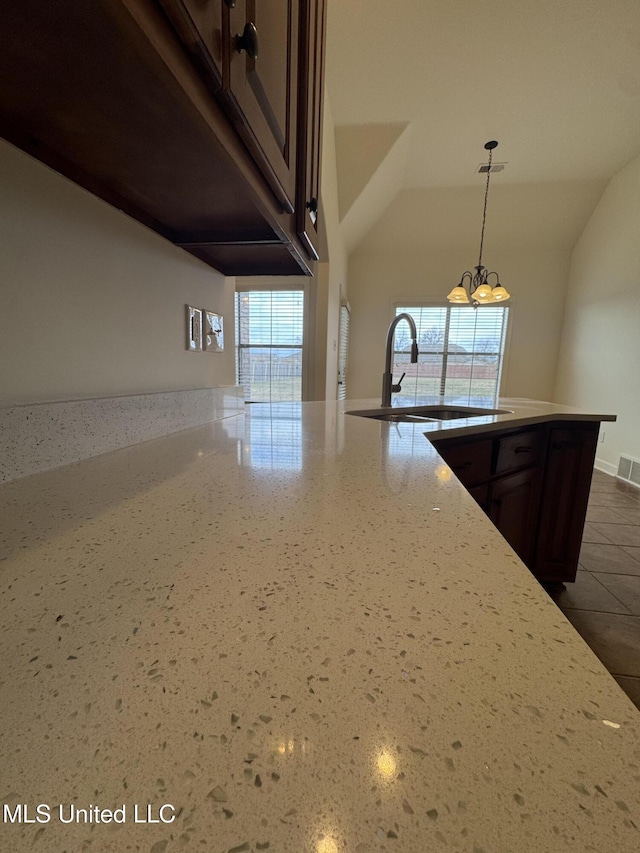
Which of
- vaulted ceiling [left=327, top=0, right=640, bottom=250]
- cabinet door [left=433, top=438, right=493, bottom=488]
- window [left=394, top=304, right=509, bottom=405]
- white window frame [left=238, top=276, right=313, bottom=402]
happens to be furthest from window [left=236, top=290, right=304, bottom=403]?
cabinet door [left=433, top=438, right=493, bottom=488]

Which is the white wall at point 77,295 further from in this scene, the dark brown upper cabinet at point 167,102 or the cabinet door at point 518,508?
the cabinet door at point 518,508

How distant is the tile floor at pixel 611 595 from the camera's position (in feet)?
4.17

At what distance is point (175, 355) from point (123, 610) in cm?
79

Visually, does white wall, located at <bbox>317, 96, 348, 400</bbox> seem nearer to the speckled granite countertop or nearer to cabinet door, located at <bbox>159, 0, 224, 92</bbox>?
cabinet door, located at <bbox>159, 0, 224, 92</bbox>

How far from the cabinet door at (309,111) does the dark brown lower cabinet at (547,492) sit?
1.02 meters

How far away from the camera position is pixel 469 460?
47.1 inches

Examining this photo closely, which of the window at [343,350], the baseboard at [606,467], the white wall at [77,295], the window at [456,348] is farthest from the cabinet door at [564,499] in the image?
the window at [456,348]

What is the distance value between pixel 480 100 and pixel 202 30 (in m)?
3.48

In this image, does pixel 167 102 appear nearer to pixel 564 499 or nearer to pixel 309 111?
pixel 309 111

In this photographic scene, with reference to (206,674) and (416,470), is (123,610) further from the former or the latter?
(416,470)

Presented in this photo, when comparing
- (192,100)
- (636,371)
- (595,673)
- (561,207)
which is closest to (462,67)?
(561,207)

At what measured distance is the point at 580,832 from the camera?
15 cm

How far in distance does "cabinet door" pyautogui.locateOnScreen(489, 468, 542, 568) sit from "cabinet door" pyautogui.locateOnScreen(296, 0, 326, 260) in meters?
1.11

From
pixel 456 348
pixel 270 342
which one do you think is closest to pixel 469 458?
pixel 270 342
